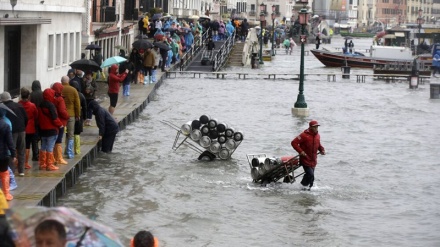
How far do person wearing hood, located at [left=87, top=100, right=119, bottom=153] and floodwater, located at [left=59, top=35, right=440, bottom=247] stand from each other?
1.14 ft

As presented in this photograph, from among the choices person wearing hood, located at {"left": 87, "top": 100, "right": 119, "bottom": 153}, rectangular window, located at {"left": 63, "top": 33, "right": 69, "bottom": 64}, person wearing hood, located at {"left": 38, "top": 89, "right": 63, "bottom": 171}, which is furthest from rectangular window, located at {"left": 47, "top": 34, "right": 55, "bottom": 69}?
person wearing hood, located at {"left": 38, "top": 89, "right": 63, "bottom": 171}

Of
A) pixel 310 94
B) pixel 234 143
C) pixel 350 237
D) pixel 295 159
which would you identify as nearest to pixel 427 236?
pixel 350 237

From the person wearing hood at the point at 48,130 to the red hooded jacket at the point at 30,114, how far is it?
12cm

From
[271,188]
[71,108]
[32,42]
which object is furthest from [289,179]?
[32,42]

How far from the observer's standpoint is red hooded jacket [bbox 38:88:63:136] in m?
19.4

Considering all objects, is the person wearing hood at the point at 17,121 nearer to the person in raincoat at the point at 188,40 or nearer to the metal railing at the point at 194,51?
the metal railing at the point at 194,51

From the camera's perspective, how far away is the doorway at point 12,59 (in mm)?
31344

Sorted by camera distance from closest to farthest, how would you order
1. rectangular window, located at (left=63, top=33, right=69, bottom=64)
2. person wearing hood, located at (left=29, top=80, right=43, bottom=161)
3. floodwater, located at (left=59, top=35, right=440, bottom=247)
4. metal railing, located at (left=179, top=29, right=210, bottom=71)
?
floodwater, located at (left=59, top=35, right=440, bottom=247) → person wearing hood, located at (left=29, top=80, right=43, bottom=161) → rectangular window, located at (left=63, top=33, right=69, bottom=64) → metal railing, located at (left=179, top=29, right=210, bottom=71)

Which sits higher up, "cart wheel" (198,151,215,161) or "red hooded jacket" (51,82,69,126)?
"red hooded jacket" (51,82,69,126)

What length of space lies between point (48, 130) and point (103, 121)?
4729 mm

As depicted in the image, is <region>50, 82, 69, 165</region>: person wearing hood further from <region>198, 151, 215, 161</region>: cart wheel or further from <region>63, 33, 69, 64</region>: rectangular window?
<region>63, 33, 69, 64</region>: rectangular window

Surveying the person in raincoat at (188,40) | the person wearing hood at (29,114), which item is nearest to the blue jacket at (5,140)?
the person wearing hood at (29,114)

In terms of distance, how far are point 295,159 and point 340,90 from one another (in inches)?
1190

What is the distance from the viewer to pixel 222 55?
206 feet
